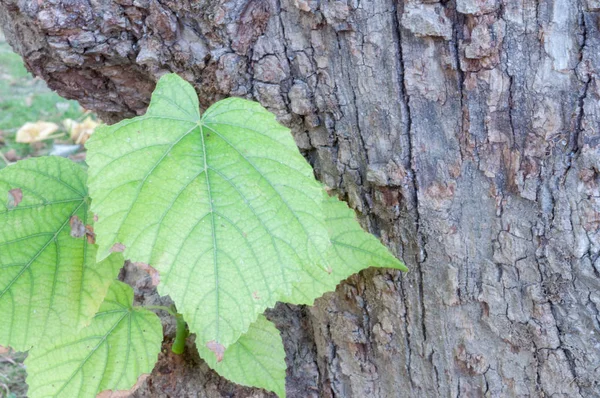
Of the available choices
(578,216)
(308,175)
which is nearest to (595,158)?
(578,216)

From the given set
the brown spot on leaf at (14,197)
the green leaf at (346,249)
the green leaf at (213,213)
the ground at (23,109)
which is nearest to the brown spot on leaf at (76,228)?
the brown spot on leaf at (14,197)

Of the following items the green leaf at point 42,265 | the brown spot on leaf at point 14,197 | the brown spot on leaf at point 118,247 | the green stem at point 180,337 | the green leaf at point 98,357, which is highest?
the brown spot on leaf at point 14,197

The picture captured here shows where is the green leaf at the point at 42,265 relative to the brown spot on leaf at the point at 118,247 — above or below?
below

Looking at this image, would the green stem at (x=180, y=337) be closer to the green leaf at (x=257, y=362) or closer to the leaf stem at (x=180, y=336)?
the leaf stem at (x=180, y=336)

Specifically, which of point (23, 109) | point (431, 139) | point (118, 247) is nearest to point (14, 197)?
point (118, 247)

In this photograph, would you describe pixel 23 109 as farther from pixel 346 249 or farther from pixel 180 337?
pixel 346 249

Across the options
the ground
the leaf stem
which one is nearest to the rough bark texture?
the leaf stem
